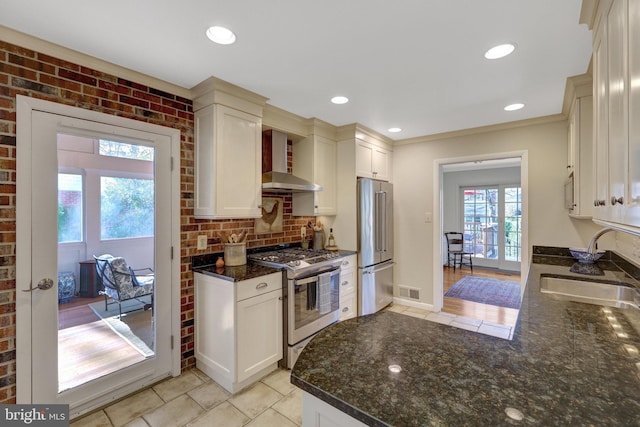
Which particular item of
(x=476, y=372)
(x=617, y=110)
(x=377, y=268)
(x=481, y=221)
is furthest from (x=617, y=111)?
(x=481, y=221)

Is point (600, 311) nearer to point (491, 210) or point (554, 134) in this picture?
point (554, 134)

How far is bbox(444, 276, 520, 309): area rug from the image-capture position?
14.3 feet

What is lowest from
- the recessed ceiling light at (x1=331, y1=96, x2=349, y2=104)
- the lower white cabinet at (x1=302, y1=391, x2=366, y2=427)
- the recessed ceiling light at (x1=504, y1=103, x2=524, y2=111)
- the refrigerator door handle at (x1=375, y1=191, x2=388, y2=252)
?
the lower white cabinet at (x1=302, y1=391, x2=366, y2=427)

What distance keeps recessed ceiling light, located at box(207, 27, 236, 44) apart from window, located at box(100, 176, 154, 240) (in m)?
1.17

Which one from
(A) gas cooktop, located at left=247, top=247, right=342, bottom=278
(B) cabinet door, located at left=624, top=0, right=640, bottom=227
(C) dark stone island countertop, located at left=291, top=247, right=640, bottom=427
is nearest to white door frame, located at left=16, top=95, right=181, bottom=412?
(A) gas cooktop, located at left=247, top=247, right=342, bottom=278

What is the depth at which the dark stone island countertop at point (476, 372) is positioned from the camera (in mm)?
681

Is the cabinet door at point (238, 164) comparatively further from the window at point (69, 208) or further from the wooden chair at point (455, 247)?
the wooden chair at point (455, 247)

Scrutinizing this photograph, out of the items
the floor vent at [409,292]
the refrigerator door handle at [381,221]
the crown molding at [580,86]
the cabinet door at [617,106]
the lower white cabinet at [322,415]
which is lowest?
the floor vent at [409,292]

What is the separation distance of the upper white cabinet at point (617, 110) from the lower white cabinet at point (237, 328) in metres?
2.05

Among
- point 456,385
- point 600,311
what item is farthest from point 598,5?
point 456,385

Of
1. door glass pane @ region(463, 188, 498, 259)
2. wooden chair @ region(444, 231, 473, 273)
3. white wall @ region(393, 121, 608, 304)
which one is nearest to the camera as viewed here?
white wall @ region(393, 121, 608, 304)

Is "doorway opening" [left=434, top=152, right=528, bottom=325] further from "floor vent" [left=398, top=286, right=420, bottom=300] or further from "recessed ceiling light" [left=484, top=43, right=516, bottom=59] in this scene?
"recessed ceiling light" [left=484, top=43, right=516, bottom=59]

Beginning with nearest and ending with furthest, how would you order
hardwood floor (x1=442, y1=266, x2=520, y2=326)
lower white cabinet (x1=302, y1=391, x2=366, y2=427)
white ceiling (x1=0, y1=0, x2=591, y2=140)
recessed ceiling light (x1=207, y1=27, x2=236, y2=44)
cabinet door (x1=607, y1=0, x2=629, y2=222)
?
lower white cabinet (x1=302, y1=391, x2=366, y2=427), cabinet door (x1=607, y1=0, x2=629, y2=222), white ceiling (x1=0, y1=0, x2=591, y2=140), recessed ceiling light (x1=207, y1=27, x2=236, y2=44), hardwood floor (x1=442, y1=266, x2=520, y2=326)

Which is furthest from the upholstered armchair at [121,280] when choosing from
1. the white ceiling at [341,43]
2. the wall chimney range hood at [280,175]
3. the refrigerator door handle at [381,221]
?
the refrigerator door handle at [381,221]
